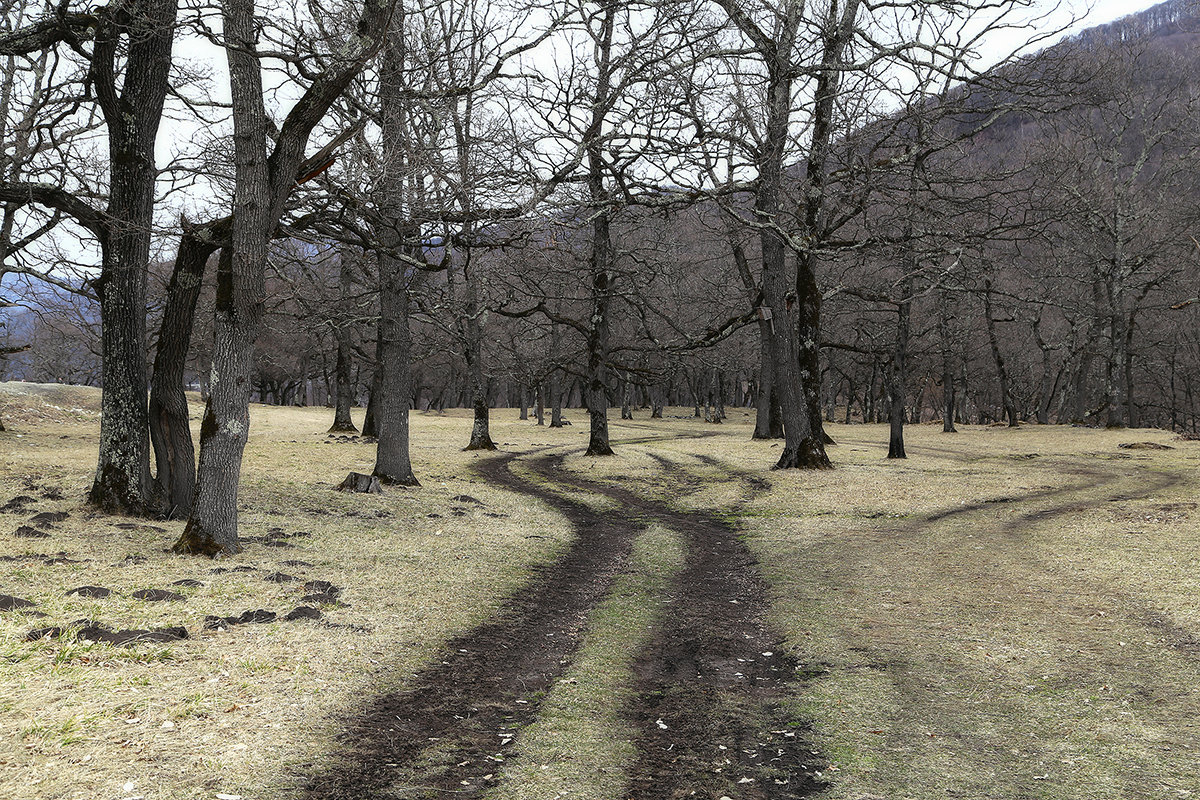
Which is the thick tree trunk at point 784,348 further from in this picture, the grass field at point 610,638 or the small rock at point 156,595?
the small rock at point 156,595

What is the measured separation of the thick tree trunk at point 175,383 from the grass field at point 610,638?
3.29 feet

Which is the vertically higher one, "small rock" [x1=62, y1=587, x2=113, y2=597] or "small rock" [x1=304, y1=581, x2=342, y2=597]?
"small rock" [x1=62, y1=587, x2=113, y2=597]

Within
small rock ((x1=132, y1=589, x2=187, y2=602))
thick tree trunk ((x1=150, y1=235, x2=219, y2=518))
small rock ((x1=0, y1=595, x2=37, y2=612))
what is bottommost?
small rock ((x1=132, y1=589, x2=187, y2=602))

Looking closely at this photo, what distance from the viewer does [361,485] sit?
16.5 meters

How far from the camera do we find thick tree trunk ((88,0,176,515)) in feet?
37.8

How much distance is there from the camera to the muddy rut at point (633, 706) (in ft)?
15.9

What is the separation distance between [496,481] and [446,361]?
4019 centimetres

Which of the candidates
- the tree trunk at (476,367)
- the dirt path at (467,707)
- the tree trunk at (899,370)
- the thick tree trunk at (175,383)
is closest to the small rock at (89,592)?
the dirt path at (467,707)

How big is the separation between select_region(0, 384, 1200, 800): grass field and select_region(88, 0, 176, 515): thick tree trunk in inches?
28.2

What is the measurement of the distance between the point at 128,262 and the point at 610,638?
9206 millimetres

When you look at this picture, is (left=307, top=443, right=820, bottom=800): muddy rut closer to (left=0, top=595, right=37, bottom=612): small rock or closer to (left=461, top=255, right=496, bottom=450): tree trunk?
(left=0, top=595, right=37, bottom=612): small rock

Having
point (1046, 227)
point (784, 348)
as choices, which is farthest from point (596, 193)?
point (1046, 227)

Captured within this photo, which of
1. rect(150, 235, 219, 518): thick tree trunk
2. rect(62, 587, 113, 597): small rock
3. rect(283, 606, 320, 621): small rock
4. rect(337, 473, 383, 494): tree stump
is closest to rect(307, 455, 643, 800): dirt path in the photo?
rect(283, 606, 320, 621): small rock

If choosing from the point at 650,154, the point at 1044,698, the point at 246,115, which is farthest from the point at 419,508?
the point at 1044,698
